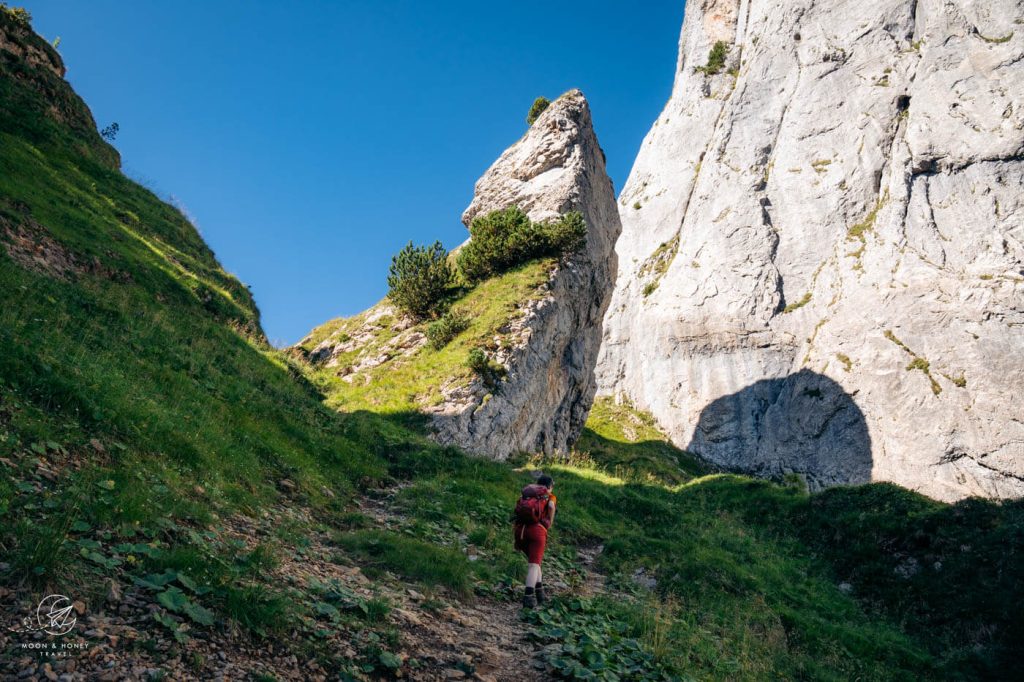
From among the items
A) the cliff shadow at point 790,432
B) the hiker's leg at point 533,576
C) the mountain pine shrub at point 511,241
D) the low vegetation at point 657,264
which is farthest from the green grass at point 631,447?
the hiker's leg at point 533,576

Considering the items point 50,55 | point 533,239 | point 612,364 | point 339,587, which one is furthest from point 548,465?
point 612,364

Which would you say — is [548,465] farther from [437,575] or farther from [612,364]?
[612,364]

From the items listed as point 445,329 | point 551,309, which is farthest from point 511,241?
point 445,329

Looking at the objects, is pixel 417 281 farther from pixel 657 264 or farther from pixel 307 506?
pixel 657 264

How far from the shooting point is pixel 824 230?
2414 inches

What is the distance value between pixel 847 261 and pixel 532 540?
60691mm

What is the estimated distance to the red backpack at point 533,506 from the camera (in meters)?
9.70

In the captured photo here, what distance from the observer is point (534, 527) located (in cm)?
967

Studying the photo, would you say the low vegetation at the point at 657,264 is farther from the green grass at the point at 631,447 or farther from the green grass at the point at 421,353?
the green grass at the point at 421,353

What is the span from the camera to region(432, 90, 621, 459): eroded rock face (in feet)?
78.7

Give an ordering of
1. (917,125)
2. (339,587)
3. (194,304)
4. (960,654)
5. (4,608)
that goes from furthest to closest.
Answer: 1. (917,125)
2. (194,304)
3. (960,654)
4. (339,587)
5. (4,608)

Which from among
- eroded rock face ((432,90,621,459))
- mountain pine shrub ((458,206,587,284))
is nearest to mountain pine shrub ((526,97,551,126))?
eroded rock face ((432,90,621,459))

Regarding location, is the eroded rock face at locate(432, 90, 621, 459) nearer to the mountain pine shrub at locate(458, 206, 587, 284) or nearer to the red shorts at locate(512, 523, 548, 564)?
the mountain pine shrub at locate(458, 206, 587, 284)

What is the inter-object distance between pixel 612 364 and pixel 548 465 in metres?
51.2
